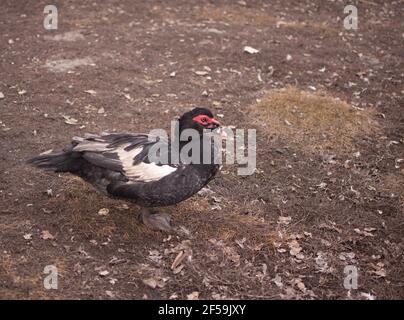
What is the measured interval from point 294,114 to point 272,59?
2.57 metres

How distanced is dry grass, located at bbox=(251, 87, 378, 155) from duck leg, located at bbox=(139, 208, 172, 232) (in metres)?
3.17

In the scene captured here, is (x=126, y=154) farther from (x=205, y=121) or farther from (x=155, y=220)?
(x=205, y=121)

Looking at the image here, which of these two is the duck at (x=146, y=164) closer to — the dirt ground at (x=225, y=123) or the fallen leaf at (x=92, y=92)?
the dirt ground at (x=225, y=123)

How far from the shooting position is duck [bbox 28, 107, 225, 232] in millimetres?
6203

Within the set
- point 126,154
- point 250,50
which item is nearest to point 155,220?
point 126,154

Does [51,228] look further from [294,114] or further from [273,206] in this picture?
[294,114]

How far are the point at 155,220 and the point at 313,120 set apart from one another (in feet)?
14.0

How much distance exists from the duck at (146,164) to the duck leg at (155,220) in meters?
0.01

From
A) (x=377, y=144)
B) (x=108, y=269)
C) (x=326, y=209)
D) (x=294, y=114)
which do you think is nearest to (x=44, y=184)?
(x=108, y=269)

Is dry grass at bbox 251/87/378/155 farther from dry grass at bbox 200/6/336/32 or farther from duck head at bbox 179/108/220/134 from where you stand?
dry grass at bbox 200/6/336/32

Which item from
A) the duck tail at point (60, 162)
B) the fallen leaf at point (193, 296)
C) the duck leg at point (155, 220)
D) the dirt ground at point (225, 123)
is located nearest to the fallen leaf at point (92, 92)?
the dirt ground at point (225, 123)

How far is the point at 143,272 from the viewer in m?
5.99

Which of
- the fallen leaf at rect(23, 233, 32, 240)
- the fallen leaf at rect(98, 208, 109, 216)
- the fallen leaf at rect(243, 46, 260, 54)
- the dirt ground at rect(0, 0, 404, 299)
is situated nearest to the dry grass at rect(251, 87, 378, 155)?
the dirt ground at rect(0, 0, 404, 299)

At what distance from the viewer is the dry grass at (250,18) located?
13.5 metres
